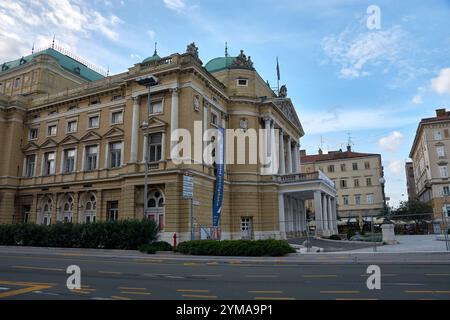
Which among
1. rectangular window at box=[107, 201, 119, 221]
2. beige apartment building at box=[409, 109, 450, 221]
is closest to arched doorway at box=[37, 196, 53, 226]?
rectangular window at box=[107, 201, 119, 221]

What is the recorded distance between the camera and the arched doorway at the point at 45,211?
39.2m

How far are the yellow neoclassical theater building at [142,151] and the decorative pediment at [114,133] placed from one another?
155mm

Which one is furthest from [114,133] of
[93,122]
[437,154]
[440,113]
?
[440,113]

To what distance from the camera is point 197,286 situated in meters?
10.8

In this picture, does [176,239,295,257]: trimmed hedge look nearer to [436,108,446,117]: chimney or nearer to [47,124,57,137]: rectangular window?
[47,124,57,137]: rectangular window

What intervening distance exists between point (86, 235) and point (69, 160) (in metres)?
14.9

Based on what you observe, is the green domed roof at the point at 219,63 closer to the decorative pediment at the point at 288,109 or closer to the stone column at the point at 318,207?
the decorative pediment at the point at 288,109

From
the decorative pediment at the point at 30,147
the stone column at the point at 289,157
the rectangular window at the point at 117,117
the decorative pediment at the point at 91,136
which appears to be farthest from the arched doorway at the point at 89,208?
the stone column at the point at 289,157

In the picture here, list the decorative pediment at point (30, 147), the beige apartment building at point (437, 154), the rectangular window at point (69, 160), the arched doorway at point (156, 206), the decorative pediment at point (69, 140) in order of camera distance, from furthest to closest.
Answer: the beige apartment building at point (437, 154)
the decorative pediment at point (30, 147)
the rectangular window at point (69, 160)
the decorative pediment at point (69, 140)
the arched doorway at point (156, 206)

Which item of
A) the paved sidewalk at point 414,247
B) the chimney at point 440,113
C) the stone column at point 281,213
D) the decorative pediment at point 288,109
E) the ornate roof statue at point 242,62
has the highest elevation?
the chimney at point 440,113

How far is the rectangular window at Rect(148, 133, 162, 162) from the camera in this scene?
106ft

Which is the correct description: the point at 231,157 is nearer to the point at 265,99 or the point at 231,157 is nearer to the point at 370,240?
the point at 265,99
